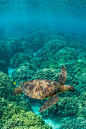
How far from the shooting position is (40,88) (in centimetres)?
427

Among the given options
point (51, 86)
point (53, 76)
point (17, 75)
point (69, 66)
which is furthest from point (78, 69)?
point (17, 75)

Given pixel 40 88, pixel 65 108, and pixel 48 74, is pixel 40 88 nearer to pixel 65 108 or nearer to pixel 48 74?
pixel 65 108

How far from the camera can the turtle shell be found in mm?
4066

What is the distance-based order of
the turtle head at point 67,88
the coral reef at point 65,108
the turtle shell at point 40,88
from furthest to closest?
the coral reef at point 65,108 < the turtle shell at point 40,88 < the turtle head at point 67,88

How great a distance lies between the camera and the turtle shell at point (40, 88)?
407 centimetres

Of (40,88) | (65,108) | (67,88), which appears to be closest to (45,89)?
(40,88)

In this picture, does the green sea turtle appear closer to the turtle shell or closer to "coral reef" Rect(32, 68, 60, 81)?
the turtle shell

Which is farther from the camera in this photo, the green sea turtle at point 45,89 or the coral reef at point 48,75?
the coral reef at point 48,75

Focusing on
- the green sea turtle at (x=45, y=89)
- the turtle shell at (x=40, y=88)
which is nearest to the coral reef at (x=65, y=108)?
the green sea turtle at (x=45, y=89)

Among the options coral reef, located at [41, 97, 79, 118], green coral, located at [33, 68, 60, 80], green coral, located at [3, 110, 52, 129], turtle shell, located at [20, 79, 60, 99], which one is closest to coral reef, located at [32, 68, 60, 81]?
green coral, located at [33, 68, 60, 80]

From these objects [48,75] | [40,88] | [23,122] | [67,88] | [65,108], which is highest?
[67,88]

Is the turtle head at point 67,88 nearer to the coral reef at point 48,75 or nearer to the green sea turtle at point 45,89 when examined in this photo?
the green sea turtle at point 45,89

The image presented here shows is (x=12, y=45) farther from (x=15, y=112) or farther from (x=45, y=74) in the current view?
(x=15, y=112)

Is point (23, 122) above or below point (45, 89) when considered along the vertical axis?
below
